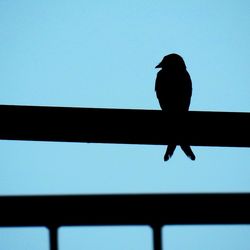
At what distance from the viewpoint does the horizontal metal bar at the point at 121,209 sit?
0.55 metres

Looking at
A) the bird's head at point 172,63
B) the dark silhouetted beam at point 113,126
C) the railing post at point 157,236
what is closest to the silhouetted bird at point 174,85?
the bird's head at point 172,63

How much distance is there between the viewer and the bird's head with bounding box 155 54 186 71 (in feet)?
12.3

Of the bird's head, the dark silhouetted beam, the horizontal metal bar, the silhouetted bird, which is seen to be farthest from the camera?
the bird's head

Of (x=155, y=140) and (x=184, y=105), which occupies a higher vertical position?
(x=184, y=105)

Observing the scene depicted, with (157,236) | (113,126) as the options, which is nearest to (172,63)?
(113,126)

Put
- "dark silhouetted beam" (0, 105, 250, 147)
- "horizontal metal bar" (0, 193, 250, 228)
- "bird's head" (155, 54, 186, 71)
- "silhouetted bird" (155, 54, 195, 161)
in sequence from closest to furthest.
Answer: "horizontal metal bar" (0, 193, 250, 228), "dark silhouetted beam" (0, 105, 250, 147), "silhouetted bird" (155, 54, 195, 161), "bird's head" (155, 54, 186, 71)

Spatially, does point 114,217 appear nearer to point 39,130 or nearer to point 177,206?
point 177,206

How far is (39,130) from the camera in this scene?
787mm

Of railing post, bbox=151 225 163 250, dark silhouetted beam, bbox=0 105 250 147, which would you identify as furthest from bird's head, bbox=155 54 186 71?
railing post, bbox=151 225 163 250

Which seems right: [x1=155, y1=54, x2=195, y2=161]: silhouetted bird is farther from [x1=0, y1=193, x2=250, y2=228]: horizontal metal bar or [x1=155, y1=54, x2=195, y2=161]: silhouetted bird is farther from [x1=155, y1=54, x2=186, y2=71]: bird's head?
[x1=0, y1=193, x2=250, y2=228]: horizontal metal bar

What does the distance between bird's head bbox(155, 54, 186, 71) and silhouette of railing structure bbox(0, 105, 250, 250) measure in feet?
9.63

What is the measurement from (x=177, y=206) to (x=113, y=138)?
→ 28 cm

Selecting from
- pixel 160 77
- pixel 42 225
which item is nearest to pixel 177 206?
pixel 42 225

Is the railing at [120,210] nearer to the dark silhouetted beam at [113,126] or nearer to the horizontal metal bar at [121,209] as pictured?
the horizontal metal bar at [121,209]
